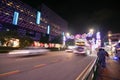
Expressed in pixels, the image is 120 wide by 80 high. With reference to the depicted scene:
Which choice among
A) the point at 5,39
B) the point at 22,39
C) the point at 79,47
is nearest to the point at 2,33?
the point at 5,39

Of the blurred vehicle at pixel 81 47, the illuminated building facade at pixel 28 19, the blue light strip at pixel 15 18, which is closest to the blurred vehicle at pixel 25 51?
the blurred vehicle at pixel 81 47

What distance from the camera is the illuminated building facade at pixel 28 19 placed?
72625 mm

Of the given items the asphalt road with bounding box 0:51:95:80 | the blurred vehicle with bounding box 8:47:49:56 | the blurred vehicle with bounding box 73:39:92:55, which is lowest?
the asphalt road with bounding box 0:51:95:80

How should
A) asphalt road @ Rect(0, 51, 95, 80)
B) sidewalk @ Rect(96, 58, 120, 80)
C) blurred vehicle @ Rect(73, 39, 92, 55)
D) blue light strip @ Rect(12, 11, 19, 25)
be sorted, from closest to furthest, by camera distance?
asphalt road @ Rect(0, 51, 95, 80) → sidewalk @ Rect(96, 58, 120, 80) → blurred vehicle @ Rect(73, 39, 92, 55) → blue light strip @ Rect(12, 11, 19, 25)

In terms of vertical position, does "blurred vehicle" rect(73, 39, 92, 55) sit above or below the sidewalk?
above

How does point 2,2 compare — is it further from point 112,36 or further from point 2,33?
point 112,36

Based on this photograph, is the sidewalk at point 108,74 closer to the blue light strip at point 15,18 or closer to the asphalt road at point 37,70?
the asphalt road at point 37,70

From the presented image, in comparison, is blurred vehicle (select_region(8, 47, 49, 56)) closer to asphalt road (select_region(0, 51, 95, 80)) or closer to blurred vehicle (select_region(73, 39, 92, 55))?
asphalt road (select_region(0, 51, 95, 80))

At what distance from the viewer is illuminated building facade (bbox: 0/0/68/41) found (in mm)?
72625

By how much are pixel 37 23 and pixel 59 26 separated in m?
40.4

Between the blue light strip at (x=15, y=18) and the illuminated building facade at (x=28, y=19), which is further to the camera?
the blue light strip at (x=15, y=18)

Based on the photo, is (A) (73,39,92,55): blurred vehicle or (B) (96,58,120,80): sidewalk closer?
(B) (96,58,120,80): sidewalk

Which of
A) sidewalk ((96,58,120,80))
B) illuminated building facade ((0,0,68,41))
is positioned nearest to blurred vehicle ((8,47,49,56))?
sidewalk ((96,58,120,80))

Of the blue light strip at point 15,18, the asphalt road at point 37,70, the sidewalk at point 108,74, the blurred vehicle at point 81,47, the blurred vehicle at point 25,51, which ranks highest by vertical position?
the blue light strip at point 15,18
